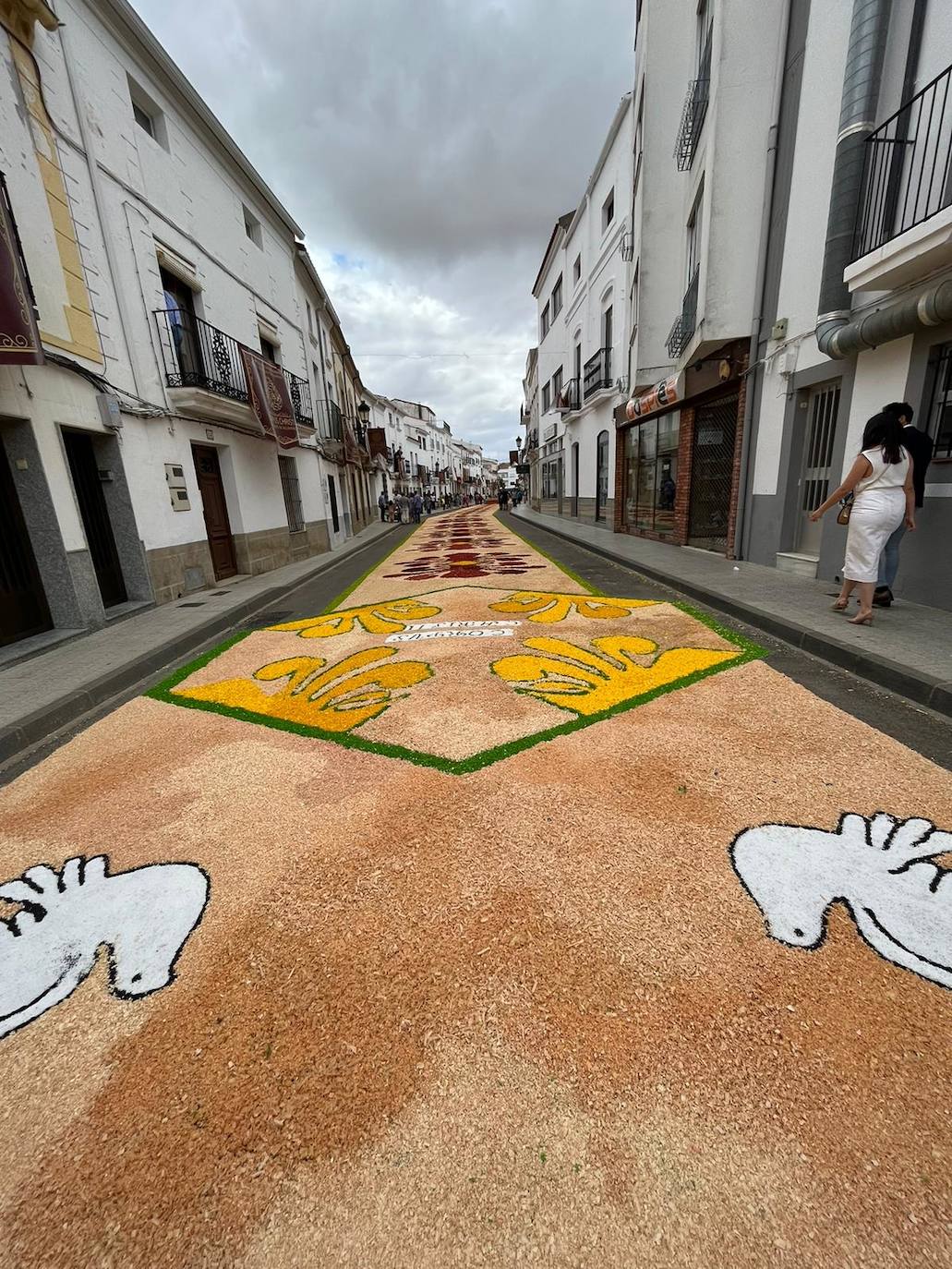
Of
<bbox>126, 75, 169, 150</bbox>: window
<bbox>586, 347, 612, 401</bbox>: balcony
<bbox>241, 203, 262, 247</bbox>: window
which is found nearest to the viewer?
<bbox>126, 75, 169, 150</bbox>: window

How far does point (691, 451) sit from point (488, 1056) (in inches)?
449

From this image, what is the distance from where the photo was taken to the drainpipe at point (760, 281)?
7.10 metres

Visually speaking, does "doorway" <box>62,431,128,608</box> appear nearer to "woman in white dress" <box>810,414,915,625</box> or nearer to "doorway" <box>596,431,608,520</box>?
"woman in white dress" <box>810,414,915,625</box>

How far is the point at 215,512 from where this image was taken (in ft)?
34.3

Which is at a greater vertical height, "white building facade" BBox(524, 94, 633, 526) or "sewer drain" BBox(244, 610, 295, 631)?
"white building facade" BBox(524, 94, 633, 526)

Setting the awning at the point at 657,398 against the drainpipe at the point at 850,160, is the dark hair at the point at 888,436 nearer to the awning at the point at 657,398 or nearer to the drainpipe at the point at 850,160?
the drainpipe at the point at 850,160

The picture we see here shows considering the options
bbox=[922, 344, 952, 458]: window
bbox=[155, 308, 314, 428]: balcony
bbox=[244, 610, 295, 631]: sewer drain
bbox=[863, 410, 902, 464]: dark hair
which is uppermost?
bbox=[155, 308, 314, 428]: balcony

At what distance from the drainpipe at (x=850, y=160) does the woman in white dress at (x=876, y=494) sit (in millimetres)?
2048

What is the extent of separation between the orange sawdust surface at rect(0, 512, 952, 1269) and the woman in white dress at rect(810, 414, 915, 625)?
2713 millimetres

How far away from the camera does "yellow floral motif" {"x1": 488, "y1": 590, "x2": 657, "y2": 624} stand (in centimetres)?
588

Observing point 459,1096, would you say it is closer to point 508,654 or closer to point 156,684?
point 508,654

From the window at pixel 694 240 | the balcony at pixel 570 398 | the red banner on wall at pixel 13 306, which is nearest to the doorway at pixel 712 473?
the window at pixel 694 240

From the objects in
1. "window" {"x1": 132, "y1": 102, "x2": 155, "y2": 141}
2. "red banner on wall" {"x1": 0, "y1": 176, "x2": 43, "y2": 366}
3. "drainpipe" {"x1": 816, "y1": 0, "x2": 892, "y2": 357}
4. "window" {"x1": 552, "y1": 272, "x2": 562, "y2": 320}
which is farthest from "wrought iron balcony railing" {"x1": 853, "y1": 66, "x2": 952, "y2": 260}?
"window" {"x1": 552, "y1": 272, "x2": 562, "y2": 320}

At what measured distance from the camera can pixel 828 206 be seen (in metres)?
6.27
